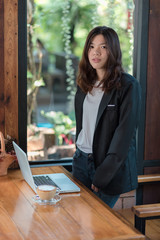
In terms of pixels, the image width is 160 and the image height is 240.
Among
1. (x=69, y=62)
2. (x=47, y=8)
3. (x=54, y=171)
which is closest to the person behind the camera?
(x=54, y=171)

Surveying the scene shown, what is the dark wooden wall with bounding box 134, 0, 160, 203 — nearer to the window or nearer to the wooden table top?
the window

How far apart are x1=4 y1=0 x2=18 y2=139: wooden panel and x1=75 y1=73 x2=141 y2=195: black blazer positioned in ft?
2.57

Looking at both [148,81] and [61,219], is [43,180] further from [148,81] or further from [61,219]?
[148,81]

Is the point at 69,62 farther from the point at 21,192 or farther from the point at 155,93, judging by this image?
the point at 21,192

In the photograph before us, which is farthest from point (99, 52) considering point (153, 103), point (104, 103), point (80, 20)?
point (80, 20)

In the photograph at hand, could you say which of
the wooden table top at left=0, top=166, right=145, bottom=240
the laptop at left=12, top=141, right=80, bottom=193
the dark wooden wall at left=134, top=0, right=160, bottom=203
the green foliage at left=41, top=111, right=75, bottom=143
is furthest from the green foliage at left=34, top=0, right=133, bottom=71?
the wooden table top at left=0, top=166, right=145, bottom=240

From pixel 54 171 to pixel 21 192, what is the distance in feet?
1.57

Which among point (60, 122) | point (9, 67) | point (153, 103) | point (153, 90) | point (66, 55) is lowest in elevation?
point (60, 122)

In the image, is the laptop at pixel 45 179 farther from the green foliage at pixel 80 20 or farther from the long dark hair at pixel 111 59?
the green foliage at pixel 80 20

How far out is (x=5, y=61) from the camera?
2.71 m

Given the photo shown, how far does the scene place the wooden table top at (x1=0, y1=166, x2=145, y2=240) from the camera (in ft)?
5.23

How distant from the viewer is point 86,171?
2.34 metres

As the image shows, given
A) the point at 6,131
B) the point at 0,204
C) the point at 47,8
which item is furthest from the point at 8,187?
the point at 47,8

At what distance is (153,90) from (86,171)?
3.76ft
